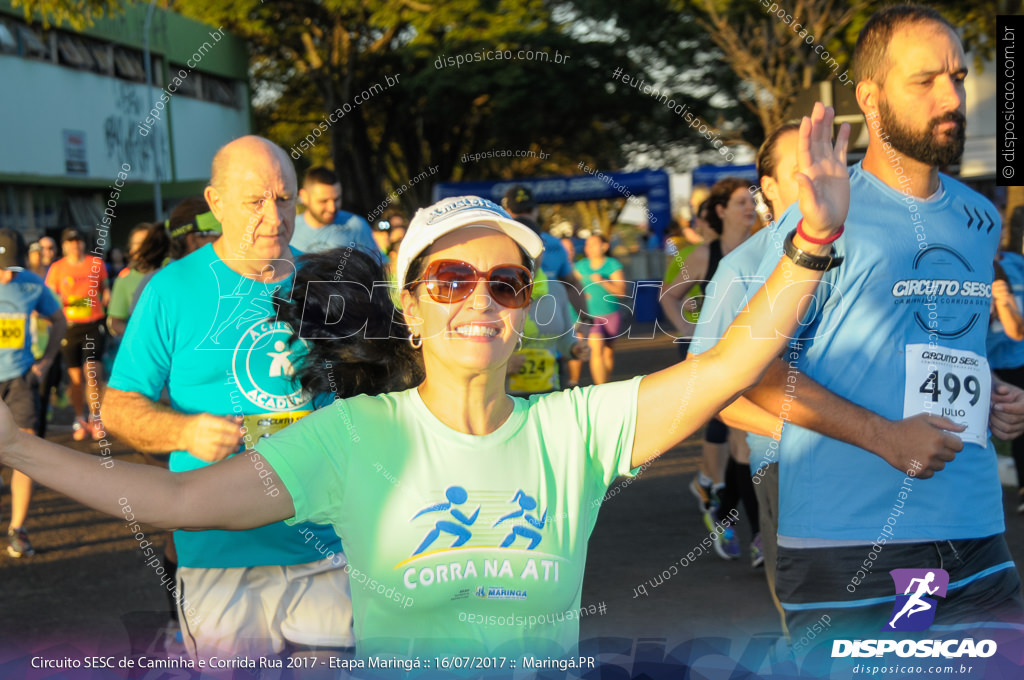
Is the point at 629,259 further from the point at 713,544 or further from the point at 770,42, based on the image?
the point at 713,544

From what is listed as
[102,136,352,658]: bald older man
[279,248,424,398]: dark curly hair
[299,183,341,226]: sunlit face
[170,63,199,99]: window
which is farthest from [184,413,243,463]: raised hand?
[170,63,199,99]: window

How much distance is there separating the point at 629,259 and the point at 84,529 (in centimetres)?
2295

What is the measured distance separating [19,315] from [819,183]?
276 inches

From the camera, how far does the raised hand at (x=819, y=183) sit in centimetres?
202

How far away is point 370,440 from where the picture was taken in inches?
85.0

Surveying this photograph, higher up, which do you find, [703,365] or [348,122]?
[348,122]

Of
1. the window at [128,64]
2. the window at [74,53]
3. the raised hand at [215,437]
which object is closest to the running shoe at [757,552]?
the raised hand at [215,437]

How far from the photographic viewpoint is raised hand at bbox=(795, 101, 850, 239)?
2.02m

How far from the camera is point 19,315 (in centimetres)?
785

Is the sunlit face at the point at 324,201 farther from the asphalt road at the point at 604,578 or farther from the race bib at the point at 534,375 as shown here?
the asphalt road at the point at 604,578

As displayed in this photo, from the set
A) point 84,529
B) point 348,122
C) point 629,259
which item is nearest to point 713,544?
point 84,529

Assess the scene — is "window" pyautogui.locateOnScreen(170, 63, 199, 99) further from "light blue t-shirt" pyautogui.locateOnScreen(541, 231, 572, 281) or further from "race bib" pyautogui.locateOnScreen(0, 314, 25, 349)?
"light blue t-shirt" pyautogui.locateOnScreen(541, 231, 572, 281)

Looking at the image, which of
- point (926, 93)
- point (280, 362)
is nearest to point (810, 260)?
point (926, 93)

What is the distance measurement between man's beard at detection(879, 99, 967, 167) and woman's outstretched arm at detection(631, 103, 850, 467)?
731 mm
